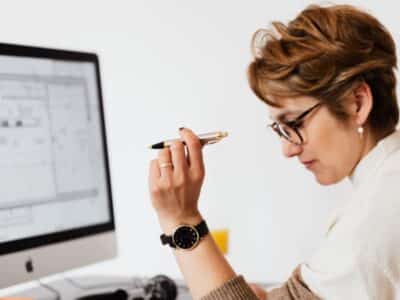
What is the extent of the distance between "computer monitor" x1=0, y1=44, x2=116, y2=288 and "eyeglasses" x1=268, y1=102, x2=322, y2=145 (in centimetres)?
43

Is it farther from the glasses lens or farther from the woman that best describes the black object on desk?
the glasses lens

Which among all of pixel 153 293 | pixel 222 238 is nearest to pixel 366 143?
pixel 153 293

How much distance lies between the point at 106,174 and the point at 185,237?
44cm

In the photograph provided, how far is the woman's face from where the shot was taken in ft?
3.52

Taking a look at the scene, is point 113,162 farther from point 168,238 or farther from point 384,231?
point 384,231

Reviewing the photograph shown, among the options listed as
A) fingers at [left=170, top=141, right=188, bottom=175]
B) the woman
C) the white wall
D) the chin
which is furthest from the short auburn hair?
the white wall

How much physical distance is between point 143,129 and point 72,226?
619mm

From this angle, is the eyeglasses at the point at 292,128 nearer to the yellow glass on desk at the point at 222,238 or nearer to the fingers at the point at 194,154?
the fingers at the point at 194,154

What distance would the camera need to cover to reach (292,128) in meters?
1.11

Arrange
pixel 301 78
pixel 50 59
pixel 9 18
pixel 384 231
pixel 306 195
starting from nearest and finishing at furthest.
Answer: pixel 384 231, pixel 301 78, pixel 50 59, pixel 9 18, pixel 306 195

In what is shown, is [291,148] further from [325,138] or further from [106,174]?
[106,174]

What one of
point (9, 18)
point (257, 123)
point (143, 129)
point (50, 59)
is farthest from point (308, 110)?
point (9, 18)

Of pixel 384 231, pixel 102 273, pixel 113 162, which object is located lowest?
pixel 102 273

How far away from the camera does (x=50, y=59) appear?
1.25 meters
